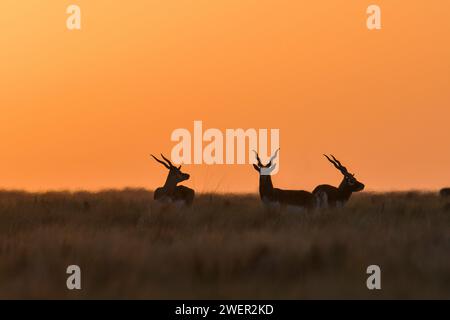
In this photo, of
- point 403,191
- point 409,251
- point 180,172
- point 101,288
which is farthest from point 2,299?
point 403,191

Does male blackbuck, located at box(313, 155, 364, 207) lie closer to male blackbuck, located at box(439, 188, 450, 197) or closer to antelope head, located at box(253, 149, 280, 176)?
antelope head, located at box(253, 149, 280, 176)

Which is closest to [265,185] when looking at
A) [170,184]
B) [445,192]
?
[170,184]

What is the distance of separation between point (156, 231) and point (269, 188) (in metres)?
8.01

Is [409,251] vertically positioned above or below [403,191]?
below

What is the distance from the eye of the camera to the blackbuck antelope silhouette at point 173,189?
27734 millimetres

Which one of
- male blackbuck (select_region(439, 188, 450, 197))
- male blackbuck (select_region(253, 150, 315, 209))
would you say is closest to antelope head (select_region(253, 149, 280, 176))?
male blackbuck (select_region(253, 150, 315, 209))

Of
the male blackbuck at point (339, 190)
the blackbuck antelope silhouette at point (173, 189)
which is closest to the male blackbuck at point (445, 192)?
the male blackbuck at point (339, 190)

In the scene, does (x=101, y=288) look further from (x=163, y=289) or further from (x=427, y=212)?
(x=427, y=212)

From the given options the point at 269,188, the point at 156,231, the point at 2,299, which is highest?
the point at 269,188

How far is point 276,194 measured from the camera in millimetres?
25547

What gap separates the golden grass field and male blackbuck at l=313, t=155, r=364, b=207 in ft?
19.5

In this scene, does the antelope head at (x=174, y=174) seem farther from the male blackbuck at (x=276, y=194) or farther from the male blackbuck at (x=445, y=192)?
the male blackbuck at (x=445, y=192)

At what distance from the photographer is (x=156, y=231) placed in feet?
59.4

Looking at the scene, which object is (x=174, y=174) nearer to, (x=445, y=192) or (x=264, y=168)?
(x=264, y=168)
